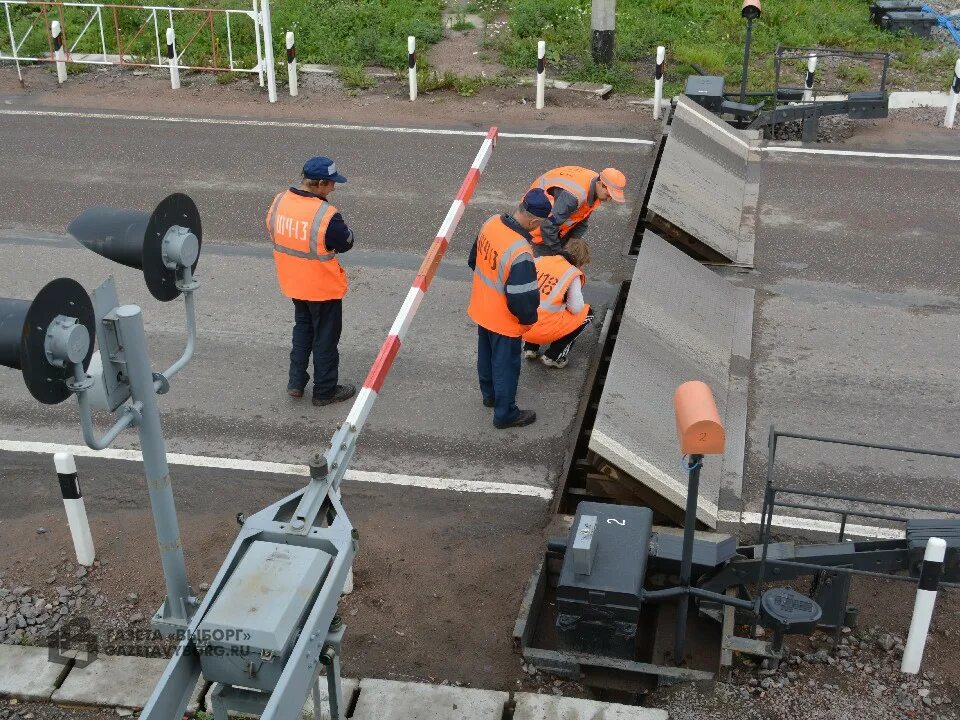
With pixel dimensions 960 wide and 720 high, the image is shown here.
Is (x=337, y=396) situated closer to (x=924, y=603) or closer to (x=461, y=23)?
(x=924, y=603)

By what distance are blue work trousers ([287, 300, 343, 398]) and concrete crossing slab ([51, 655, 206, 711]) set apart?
2.96m

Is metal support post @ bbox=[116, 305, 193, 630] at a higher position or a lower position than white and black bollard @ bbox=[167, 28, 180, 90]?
lower

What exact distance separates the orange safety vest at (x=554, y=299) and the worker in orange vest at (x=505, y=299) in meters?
0.52

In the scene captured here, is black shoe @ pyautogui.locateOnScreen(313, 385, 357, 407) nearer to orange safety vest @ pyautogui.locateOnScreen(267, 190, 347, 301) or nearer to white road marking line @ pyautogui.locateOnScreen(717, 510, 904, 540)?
orange safety vest @ pyautogui.locateOnScreen(267, 190, 347, 301)

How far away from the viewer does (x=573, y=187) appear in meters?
9.20

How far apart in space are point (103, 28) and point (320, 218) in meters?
12.5

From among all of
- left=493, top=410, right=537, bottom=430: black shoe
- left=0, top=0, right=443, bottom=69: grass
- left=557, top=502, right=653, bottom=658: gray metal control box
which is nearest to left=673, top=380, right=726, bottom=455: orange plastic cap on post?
left=557, top=502, right=653, bottom=658: gray metal control box

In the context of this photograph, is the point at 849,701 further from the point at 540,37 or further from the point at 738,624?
the point at 540,37

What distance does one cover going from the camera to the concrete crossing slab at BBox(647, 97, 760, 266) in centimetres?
1081

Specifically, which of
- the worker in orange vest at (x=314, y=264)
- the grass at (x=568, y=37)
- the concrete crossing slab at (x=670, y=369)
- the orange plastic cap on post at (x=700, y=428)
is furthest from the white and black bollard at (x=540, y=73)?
the orange plastic cap on post at (x=700, y=428)

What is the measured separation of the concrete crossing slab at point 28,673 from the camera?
595 cm

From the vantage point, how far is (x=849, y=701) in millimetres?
5828

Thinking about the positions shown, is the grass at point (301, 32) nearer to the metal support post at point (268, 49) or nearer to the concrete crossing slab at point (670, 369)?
the metal support post at point (268, 49)

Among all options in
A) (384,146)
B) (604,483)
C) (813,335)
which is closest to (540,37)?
(384,146)
